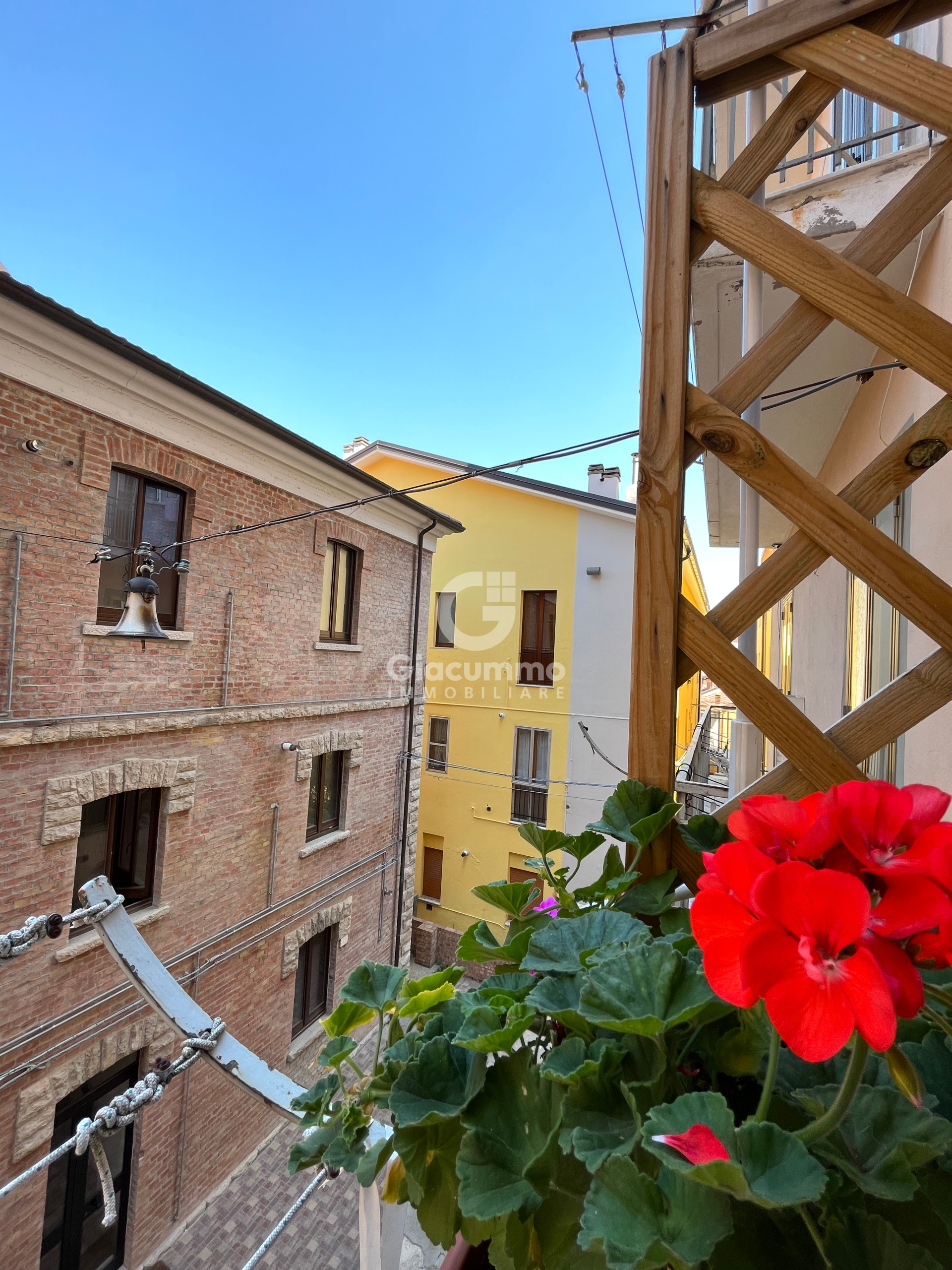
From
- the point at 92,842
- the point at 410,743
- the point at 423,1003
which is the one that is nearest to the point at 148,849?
the point at 92,842

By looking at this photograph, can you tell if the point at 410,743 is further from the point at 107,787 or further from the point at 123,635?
the point at 123,635

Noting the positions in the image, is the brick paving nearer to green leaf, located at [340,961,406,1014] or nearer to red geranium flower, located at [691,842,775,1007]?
green leaf, located at [340,961,406,1014]

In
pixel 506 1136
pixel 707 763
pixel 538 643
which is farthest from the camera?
pixel 538 643

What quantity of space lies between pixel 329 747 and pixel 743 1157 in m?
7.85

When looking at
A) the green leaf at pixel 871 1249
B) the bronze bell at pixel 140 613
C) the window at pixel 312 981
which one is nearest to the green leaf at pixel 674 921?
the green leaf at pixel 871 1249

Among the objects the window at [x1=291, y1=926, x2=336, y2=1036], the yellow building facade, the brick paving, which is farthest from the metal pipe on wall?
the yellow building facade

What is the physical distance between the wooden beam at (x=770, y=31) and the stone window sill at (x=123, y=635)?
14.8 ft

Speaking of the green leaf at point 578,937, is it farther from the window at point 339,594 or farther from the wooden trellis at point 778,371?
the window at point 339,594

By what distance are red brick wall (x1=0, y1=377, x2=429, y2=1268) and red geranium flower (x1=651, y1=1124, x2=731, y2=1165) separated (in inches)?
211

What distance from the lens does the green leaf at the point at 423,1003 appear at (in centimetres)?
67

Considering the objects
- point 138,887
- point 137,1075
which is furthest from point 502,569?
point 137,1075

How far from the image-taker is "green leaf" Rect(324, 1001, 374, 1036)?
32.8 inches

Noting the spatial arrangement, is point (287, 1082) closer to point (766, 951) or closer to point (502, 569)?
point (766, 951)

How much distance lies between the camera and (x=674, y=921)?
73 cm
